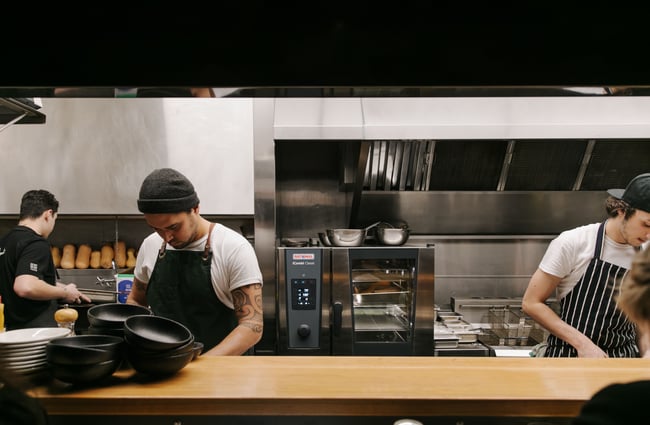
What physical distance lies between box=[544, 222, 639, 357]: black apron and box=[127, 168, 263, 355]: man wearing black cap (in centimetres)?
167

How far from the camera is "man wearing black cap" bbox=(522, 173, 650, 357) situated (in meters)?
2.21

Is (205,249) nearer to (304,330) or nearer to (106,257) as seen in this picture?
(304,330)

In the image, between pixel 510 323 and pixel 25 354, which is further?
pixel 510 323

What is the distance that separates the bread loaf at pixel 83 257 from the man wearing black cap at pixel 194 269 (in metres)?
1.78

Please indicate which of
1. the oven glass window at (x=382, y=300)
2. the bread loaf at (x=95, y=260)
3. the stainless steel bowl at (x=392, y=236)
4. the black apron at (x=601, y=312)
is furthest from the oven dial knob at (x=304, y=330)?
the bread loaf at (x=95, y=260)

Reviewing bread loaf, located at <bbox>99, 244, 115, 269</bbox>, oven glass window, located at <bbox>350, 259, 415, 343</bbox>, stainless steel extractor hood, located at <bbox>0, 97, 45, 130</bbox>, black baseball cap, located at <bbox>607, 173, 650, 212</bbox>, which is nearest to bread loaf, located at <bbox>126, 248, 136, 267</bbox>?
bread loaf, located at <bbox>99, 244, 115, 269</bbox>

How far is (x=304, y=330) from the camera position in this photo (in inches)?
126

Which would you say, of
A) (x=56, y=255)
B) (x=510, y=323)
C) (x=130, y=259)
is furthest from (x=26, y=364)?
(x=510, y=323)
